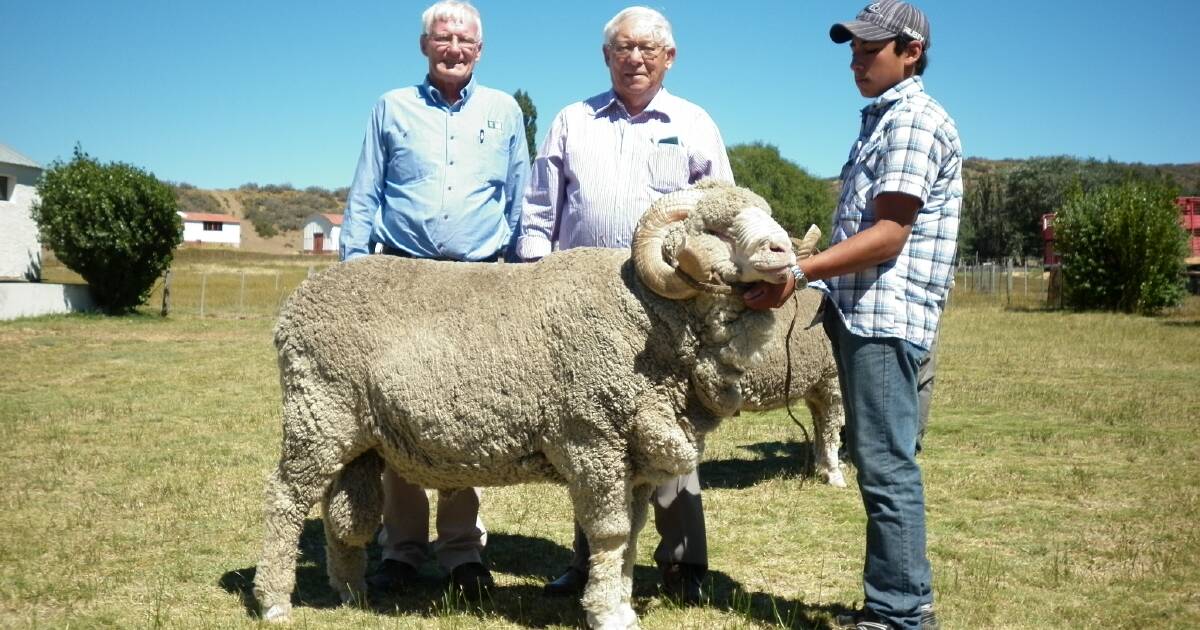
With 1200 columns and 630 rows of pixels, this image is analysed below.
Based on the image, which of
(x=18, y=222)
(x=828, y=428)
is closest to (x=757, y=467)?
(x=828, y=428)

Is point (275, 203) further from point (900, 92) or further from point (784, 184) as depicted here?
point (900, 92)

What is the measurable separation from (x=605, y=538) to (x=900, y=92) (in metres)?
2.27

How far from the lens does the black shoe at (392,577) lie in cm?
526

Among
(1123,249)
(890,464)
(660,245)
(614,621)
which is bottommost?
(614,621)

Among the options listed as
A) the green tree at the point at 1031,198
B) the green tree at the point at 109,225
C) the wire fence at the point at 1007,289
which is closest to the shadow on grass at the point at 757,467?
→ the green tree at the point at 109,225

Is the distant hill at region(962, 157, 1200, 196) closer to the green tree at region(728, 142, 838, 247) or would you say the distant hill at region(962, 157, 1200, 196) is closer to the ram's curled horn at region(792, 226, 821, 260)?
the green tree at region(728, 142, 838, 247)

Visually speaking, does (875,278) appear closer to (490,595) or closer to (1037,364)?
(490,595)

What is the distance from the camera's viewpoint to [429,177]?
5004 mm

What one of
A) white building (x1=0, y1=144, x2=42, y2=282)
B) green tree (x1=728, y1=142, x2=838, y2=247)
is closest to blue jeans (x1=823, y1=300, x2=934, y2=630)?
white building (x1=0, y1=144, x2=42, y2=282)

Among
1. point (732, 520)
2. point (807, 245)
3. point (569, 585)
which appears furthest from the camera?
point (732, 520)

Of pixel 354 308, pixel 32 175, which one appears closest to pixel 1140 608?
pixel 354 308

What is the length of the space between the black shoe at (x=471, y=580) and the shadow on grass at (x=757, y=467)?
3.09 m

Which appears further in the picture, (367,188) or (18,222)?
(18,222)

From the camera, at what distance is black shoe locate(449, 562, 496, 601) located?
17.0 ft
